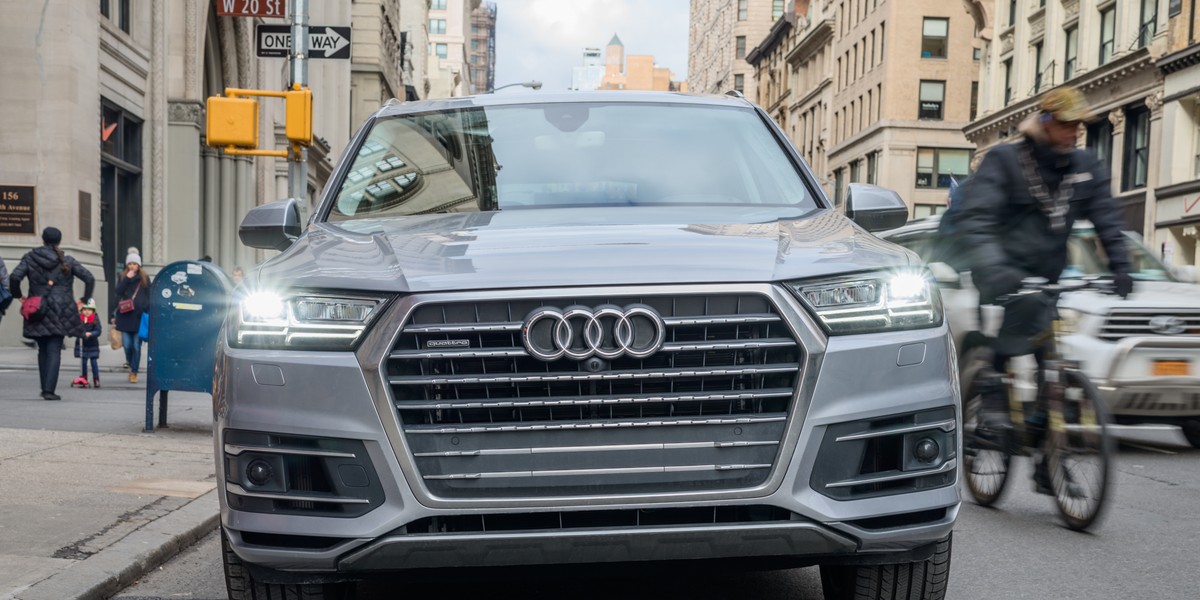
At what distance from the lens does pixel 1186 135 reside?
1335 inches

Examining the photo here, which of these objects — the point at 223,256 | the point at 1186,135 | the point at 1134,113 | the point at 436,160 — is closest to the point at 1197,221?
the point at 1186,135

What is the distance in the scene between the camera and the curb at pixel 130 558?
186 inches

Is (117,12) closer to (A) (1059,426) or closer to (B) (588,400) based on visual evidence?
(A) (1059,426)

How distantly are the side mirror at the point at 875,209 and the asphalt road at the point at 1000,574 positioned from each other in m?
1.40

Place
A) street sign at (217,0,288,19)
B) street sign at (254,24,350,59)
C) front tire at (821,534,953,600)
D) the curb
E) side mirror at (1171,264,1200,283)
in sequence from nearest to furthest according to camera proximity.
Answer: front tire at (821,534,953,600) → the curb → side mirror at (1171,264,1200,283) → street sign at (217,0,288,19) → street sign at (254,24,350,59)

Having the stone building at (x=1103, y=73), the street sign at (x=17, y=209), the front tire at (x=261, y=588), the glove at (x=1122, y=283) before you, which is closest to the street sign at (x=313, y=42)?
the street sign at (x=17, y=209)

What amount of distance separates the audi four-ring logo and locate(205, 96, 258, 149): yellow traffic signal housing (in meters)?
8.86

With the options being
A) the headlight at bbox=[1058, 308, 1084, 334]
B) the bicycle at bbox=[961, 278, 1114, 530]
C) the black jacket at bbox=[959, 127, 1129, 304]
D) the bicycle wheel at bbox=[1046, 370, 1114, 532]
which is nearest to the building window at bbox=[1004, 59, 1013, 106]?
the headlight at bbox=[1058, 308, 1084, 334]

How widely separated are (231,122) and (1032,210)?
7652 millimetres

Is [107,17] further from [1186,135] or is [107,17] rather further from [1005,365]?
[1186,135]

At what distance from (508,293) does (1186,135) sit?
34.2 m

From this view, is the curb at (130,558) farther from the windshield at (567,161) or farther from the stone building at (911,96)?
the stone building at (911,96)

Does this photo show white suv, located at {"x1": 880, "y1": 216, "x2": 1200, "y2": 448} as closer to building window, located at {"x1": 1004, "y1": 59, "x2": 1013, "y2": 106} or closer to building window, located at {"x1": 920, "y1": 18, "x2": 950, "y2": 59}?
building window, located at {"x1": 1004, "y1": 59, "x2": 1013, "y2": 106}

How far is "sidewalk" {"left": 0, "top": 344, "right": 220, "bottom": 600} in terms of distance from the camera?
5.06 metres
